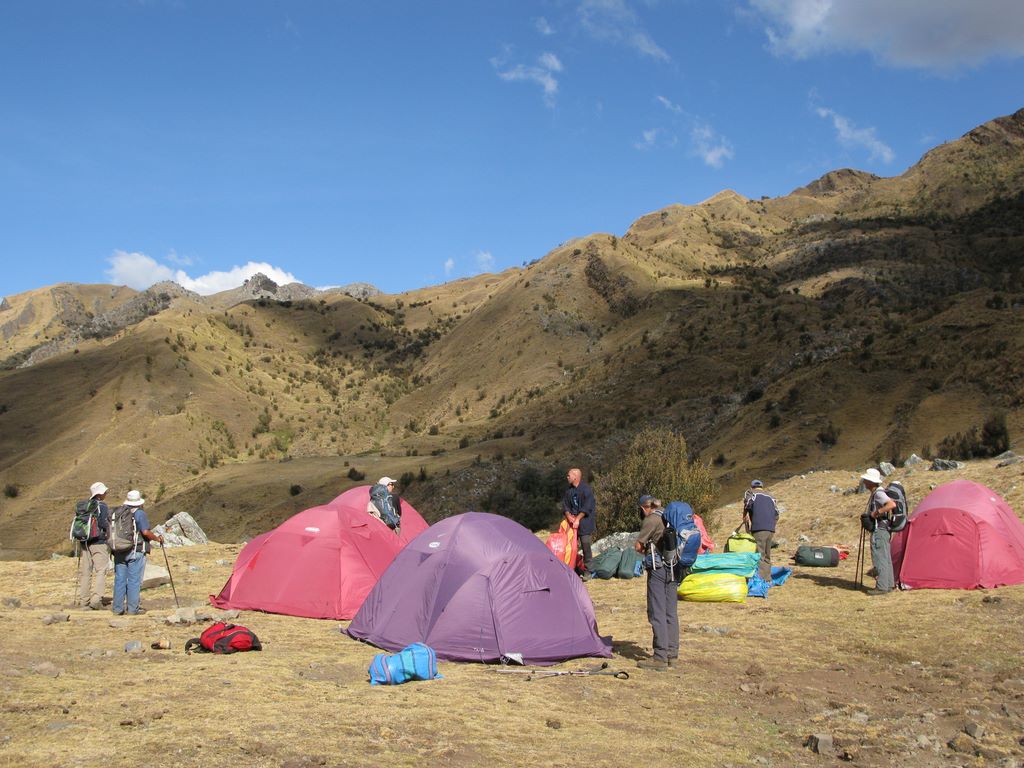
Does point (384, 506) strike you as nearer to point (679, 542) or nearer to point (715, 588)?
point (715, 588)

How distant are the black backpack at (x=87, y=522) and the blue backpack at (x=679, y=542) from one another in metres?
8.92

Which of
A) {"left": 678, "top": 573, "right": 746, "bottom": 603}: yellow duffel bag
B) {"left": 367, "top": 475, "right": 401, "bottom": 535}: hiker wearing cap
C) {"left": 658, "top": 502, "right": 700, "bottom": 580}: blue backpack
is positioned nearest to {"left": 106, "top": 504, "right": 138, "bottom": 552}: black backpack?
{"left": 367, "top": 475, "right": 401, "bottom": 535}: hiker wearing cap

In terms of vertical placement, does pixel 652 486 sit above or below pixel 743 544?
above

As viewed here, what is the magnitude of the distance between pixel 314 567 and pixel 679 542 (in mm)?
6659

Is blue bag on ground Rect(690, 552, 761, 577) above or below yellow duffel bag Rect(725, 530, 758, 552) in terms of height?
below

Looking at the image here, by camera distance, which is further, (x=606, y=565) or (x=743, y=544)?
(x=606, y=565)

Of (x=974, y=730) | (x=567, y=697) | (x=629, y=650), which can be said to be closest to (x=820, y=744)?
(x=974, y=730)

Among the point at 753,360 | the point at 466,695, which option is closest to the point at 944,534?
the point at 466,695

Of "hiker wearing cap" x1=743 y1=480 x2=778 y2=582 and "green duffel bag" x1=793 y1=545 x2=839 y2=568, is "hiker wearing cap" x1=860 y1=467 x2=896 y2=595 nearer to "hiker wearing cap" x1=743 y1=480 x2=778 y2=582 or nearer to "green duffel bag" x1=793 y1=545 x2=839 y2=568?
"hiker wearing cap" x1=743 y1=480 x2=778 y2=582

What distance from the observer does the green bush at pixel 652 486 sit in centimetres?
2094

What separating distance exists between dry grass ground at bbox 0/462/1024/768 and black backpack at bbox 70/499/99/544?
1.19 m

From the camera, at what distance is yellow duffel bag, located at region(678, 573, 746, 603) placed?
14.1m

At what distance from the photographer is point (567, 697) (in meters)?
8.71

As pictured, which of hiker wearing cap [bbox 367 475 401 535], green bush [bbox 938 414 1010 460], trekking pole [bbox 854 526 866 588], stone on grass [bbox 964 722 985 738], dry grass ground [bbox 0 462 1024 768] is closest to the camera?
dry grass ground [bbox 0 462 1024 768]
